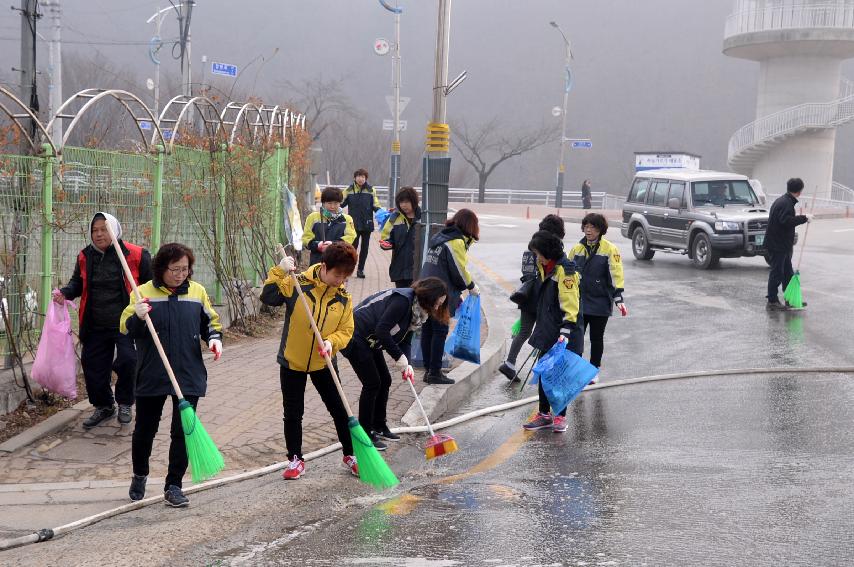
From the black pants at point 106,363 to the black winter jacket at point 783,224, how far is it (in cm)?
955

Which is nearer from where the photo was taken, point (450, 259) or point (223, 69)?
point (450, 259)

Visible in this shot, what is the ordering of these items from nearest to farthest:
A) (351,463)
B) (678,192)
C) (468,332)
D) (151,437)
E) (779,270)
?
1. (151,437)
2. (351,463)
3. (468,332)
4. (779,270)
5. (678,192)

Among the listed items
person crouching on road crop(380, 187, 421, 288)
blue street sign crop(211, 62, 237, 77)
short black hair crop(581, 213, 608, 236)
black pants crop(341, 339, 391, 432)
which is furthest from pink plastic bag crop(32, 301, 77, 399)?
blue street sign crop(211, 62, 237, 77)

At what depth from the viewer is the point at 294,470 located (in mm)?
6113

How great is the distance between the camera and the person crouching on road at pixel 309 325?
5840 millimetres

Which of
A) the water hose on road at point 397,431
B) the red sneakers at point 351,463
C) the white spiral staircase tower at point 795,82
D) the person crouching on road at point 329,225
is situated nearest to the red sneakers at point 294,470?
the water hose on road at point 397,431

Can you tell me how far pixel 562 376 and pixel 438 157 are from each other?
3401mm

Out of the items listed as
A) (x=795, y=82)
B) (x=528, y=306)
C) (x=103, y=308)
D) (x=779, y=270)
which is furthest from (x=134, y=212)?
(x=795, y=82)

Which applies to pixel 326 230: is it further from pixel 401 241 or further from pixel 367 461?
pixel 367 461

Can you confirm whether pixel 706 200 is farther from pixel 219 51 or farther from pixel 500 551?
pixel 219 51

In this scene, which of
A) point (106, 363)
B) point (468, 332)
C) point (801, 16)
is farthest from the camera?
point (801, 16)

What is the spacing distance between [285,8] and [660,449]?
116627mm

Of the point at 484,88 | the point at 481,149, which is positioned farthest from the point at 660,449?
the point at 484,88

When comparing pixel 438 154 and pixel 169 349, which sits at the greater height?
pixel 438 154
